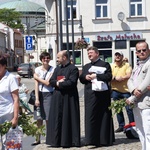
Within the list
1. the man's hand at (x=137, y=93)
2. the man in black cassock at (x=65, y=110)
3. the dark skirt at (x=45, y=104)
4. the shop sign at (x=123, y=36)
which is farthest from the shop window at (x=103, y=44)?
the man's hand at (x=137, y=93)

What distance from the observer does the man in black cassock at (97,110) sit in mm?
10375

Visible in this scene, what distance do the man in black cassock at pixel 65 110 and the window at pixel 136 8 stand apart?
3441 cm

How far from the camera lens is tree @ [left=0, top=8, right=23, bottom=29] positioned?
4813 inches

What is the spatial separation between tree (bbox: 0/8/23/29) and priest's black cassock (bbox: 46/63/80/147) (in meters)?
112

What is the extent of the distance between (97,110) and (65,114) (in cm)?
60

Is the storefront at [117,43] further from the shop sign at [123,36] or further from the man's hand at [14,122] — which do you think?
the man's hand at [14,122]

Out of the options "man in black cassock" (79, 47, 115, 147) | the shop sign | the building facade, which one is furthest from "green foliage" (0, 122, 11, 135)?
the shop sign

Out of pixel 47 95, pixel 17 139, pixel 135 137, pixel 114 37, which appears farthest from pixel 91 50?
pixel 114 37

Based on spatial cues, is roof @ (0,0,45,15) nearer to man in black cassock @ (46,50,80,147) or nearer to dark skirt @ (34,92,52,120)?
dark skirt @ (34,92,52,120)

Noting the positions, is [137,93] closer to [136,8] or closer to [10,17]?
[136,8]

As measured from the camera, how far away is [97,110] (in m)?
10.4

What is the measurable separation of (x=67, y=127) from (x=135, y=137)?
160cm

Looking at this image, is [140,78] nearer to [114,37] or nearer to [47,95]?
[47,95]

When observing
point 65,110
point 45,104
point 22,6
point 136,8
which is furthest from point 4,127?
point 22,6
